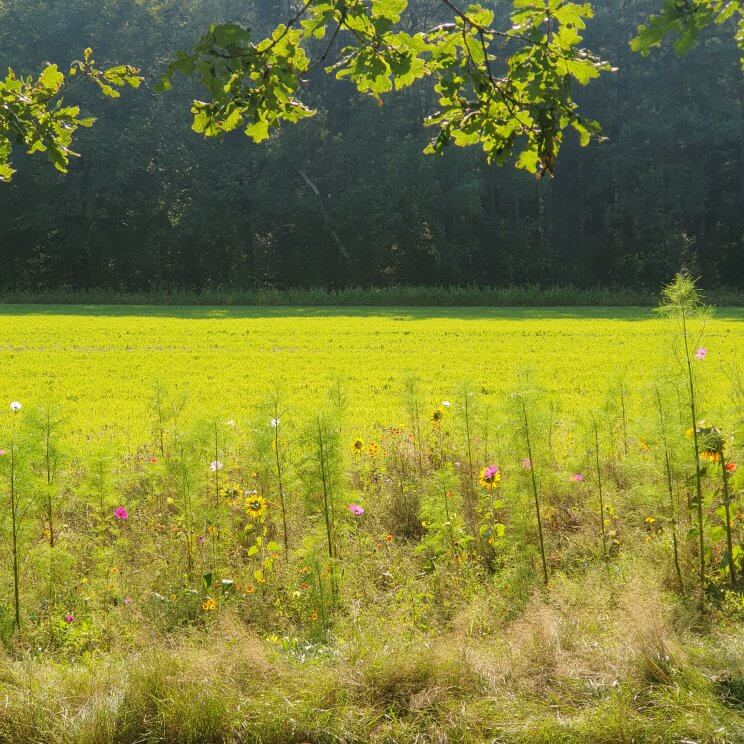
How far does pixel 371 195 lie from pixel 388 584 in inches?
1571

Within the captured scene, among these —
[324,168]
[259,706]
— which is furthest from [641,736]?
[324,168]

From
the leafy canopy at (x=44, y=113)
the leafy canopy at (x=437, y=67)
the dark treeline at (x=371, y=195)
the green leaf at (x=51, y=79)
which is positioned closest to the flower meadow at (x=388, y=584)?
the leafy canopy at (x=44, y=113)

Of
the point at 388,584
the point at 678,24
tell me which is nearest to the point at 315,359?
the point at 388,584

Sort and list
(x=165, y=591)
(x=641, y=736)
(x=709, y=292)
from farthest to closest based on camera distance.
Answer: (x=709, y=292), (x=165, y=591), (x=641, y=736)

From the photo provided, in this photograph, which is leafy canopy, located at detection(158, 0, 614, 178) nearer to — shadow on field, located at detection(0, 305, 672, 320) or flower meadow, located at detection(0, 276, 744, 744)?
flower meadow, located at detection(0, 276, 744, 744)

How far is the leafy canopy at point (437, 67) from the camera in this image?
10.6 feet

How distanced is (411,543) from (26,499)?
2161 millimetres

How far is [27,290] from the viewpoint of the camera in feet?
137

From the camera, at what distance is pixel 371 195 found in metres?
43.0

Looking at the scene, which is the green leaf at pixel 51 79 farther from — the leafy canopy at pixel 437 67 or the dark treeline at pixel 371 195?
the dark treeline at pixel 371 195

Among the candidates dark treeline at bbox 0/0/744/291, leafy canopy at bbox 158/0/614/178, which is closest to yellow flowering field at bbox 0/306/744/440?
leafy canopy at bbox 158/0/614/178

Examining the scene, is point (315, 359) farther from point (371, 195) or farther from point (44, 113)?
point (371, 195)

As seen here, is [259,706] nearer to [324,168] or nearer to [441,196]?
[441,196]

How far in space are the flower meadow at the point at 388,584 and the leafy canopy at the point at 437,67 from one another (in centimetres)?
161
